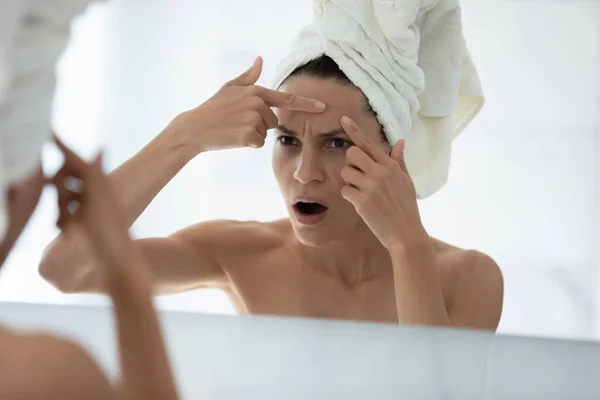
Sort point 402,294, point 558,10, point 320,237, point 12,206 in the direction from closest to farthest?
point 12,206
point 402,294
point 320,237
point 558,10

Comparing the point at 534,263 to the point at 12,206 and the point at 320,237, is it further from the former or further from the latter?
the point at 12,206

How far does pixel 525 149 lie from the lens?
1.42 metres

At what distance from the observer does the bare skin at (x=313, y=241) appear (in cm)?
86

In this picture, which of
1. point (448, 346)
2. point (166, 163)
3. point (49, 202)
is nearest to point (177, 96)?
point (49, 202)

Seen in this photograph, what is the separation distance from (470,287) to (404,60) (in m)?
0.32

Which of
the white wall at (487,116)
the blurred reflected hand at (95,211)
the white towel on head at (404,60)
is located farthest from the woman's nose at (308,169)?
the blurred reflected hand at (95,211)

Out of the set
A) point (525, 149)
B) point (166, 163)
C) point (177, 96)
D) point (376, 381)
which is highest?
point (177, 96)

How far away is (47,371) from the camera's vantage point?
361 millimetres

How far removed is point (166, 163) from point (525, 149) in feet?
2.54

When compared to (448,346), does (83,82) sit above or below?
above

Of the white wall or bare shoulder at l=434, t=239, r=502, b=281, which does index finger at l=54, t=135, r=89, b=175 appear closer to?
bare shoulder at l=434, t=239, r=502, b=281

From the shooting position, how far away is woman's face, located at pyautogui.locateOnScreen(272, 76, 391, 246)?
0.95 metres

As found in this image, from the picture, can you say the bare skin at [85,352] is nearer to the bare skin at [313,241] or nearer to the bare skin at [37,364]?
the bare skin at [37,364]

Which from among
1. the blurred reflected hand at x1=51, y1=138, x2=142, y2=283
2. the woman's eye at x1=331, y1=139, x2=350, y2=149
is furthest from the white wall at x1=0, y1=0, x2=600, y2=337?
the blurred reflected hand at x1=51, y1=138, x2=142, y2=283
